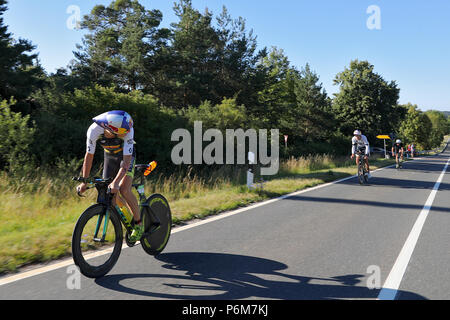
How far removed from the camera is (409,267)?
430 centimetres

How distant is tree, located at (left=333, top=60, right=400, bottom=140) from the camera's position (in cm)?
3981

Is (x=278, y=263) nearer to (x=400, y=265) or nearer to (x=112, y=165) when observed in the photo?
(x=400, y=265)

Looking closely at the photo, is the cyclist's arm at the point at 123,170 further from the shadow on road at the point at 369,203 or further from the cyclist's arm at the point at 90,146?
the shadow on road at the point at 369,203

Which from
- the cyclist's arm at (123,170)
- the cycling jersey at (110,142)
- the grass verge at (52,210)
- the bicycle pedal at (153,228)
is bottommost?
the grass verge at (52,210)

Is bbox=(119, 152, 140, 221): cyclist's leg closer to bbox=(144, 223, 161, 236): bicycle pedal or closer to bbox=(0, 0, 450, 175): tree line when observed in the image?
bbox=(144, 223, 161, 236): bicycle pedal

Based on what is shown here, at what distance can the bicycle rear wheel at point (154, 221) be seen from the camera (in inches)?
182

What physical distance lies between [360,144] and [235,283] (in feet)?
39.5

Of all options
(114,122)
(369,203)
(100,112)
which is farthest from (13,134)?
(369,203)

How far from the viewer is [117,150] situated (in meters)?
4.26

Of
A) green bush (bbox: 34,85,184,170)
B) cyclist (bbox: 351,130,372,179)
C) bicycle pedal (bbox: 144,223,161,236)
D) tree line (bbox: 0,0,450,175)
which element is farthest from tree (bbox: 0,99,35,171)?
cyclist (bbox: 351,130,372,179)

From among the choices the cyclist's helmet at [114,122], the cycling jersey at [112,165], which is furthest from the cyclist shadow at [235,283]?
the cyclist's helmet at [114,122]

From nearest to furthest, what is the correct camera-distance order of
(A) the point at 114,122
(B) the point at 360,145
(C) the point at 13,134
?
(A) the point at 114,122
(C) the point at 13,134
(B) the point at 360,145

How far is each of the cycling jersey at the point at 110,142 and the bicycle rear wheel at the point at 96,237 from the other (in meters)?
0.71
